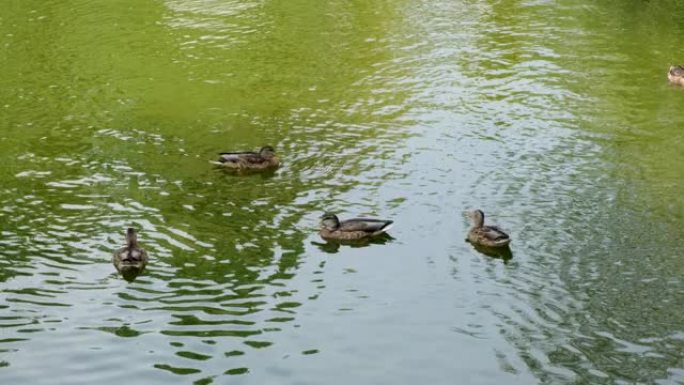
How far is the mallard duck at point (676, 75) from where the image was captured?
22.1m

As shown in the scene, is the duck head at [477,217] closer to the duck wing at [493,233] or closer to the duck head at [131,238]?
the duck wing at [493,233]

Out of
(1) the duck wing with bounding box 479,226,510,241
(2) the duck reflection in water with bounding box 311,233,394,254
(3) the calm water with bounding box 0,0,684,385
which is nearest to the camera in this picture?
(3) the calm water with bounding box 0,0,684,385

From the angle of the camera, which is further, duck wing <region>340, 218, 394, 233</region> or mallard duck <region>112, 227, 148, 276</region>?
duck wing <region>340, 218, 394, 233</region>

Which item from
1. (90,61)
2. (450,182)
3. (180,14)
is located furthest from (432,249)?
(180,14)

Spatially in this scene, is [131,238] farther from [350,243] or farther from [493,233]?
[493,233]

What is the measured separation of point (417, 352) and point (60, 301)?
14.4ft

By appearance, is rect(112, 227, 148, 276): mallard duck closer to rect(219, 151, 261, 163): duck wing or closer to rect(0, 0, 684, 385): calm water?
rect(0, 0, 684, 385): calm water

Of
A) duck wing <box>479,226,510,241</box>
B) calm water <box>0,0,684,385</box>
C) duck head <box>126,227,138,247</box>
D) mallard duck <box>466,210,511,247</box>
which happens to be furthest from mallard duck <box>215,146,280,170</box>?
duck wing <box>479,226,510,241</box>

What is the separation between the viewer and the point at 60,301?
→ 1305 centimetres

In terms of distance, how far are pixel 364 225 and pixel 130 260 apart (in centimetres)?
324

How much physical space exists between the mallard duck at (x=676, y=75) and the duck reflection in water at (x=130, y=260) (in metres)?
12.8

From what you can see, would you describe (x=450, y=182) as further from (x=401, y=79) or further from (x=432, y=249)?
(x=401, y=79)

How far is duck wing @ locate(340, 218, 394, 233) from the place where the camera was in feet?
48.8

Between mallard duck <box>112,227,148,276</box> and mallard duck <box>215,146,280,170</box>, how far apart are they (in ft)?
12.2
